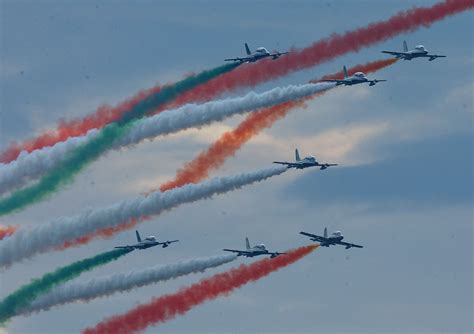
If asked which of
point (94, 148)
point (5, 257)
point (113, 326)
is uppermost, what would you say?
point (94, 148)

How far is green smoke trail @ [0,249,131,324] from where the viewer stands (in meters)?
126

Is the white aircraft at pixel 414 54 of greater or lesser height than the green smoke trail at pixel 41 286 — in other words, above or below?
above

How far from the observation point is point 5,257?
124 meters

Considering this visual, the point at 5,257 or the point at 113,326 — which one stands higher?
the point at 5,257

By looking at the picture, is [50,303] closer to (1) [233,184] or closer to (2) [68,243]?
(2) [68,243]

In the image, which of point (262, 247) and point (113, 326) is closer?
point (113, 326)

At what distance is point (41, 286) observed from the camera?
418ft

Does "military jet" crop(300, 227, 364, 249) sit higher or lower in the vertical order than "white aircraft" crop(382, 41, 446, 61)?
lower

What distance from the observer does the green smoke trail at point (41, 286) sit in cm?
12569

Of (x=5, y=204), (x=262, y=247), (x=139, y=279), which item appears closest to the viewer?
(x=5, y=204)

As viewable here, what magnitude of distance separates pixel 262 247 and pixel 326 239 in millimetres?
6918

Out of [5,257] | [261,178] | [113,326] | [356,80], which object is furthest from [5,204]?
[356,80]

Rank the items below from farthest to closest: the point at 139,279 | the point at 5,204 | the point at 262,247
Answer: the point at 262,247 → the point at 139,279 → the point at 5,204

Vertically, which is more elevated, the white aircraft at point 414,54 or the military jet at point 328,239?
the white aircraft at point 414,54
